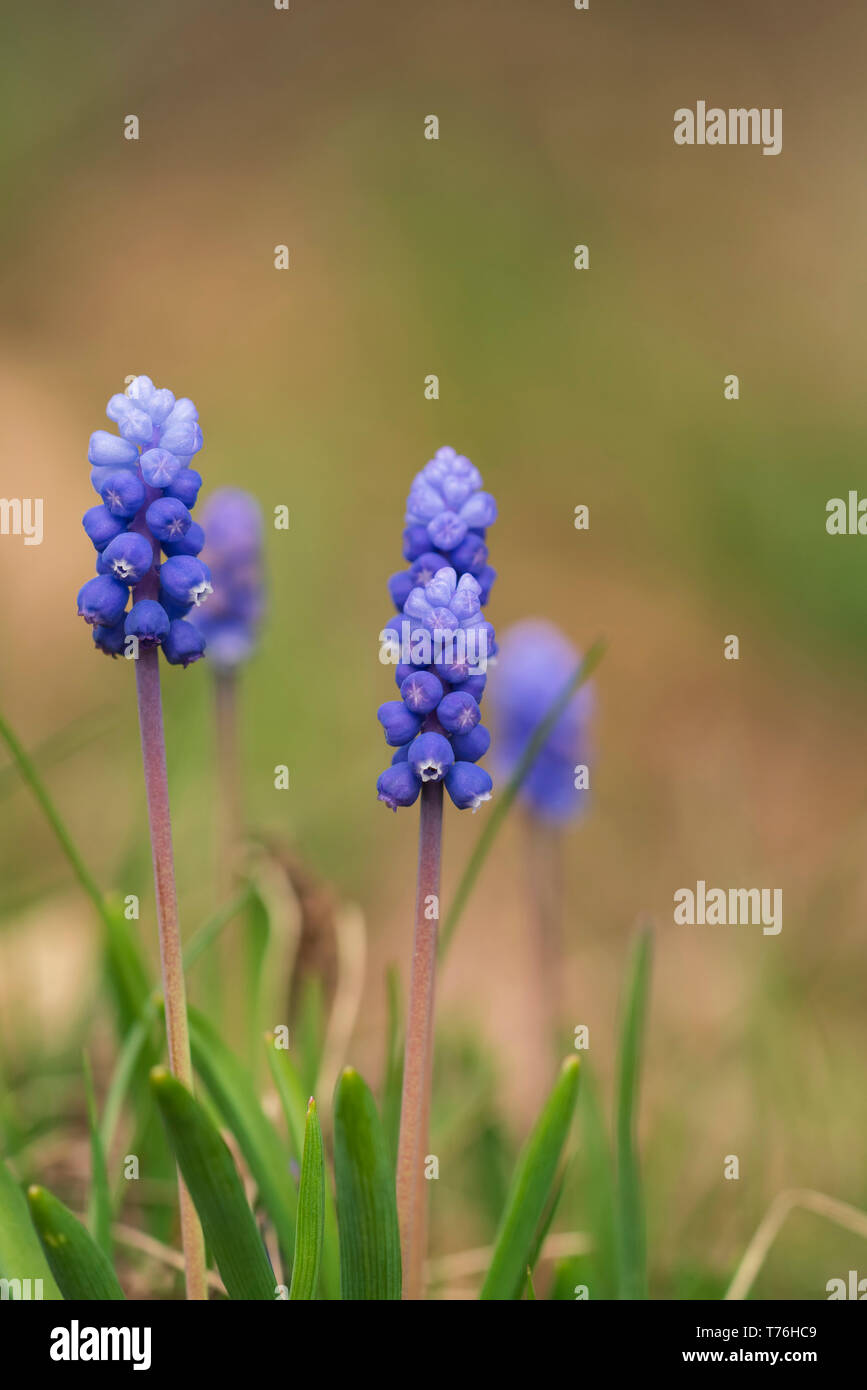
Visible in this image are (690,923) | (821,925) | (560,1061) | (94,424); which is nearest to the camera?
(560,1061)

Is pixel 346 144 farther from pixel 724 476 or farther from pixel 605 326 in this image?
pixel 724 476

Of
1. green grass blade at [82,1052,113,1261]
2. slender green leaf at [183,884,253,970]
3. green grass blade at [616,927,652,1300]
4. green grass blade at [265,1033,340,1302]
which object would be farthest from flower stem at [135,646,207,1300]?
green grass blade at [616,927,652,1300]

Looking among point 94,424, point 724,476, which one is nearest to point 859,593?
point 724,476

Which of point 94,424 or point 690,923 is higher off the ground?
point 94,424

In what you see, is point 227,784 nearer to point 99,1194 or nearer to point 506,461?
point 99,1194

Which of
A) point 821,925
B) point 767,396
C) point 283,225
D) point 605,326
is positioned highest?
point 283,225

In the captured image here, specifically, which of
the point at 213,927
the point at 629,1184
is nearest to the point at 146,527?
the point at 213,927

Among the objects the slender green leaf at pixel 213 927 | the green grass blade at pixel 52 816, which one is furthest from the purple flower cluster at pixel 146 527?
the slender green leaf at pixel 213 927
